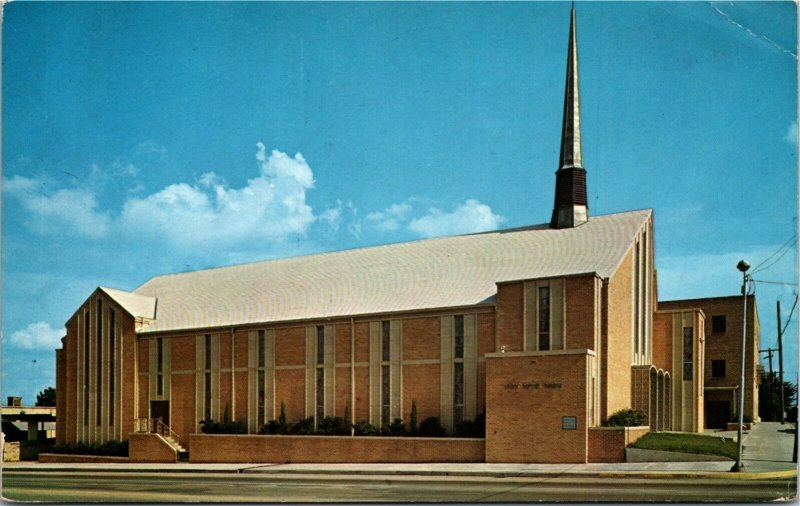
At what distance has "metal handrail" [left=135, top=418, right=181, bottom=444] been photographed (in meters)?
44.2

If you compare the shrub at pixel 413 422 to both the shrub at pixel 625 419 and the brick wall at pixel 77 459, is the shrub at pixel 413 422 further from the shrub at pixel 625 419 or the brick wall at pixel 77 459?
the brick wall at pixel 77 459

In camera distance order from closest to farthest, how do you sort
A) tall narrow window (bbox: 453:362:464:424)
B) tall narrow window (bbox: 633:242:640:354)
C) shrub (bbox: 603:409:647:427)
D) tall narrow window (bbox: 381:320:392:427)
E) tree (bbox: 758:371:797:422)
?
shrub (bbox: 603:409:647:427) → tall narrow window (bbox: 453:362:464:424) → tall narrow window (bbox: 381:320:392:427) → tall narrow window (bbox: 633:242:640:354) → tree (bbox: 758:371:797:422)

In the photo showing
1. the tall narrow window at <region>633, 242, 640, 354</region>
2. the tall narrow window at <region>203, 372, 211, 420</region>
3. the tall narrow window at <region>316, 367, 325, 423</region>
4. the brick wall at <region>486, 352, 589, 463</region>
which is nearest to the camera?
the brick wall at <region>486, 352, 589, 463</region>

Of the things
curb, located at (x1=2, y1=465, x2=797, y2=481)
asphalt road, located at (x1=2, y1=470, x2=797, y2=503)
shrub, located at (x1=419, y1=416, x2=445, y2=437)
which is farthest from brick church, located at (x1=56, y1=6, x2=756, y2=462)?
asphalt road, located at (x1=2, y1=470, x2=797, y2=503)

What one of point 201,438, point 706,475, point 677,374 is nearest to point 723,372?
point 677,374

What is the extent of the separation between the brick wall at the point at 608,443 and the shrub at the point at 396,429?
9.28 meters

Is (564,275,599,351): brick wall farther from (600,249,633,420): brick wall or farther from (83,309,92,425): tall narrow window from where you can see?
(83,309,92,425): tall narrow window

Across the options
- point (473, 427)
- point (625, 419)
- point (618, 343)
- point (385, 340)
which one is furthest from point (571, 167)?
point (473, 427)

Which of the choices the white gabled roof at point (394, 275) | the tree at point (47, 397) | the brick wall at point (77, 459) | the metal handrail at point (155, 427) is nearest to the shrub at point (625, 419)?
the white gabled roof at point (394, 275)

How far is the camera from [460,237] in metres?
43.8

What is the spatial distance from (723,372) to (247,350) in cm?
2720

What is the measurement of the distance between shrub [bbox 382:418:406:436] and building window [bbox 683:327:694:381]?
563 inches

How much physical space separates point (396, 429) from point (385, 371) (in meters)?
2.95

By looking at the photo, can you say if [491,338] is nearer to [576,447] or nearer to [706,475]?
[576,447]
